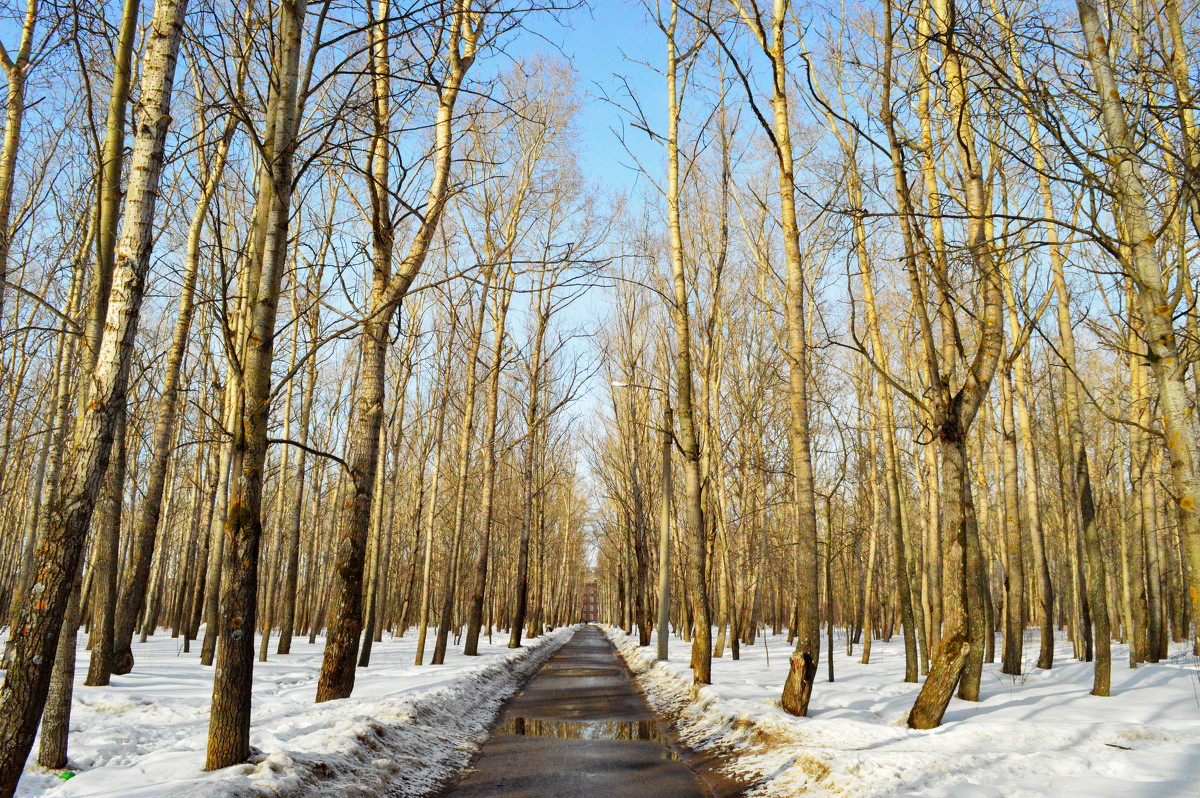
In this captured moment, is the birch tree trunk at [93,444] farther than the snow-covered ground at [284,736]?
No

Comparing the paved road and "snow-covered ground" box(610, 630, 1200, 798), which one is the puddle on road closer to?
the paved road

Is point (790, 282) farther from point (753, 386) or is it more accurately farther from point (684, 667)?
point (753, 386)

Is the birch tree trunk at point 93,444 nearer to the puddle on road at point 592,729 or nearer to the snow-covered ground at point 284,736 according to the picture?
the snow-covered ground at point 284,736

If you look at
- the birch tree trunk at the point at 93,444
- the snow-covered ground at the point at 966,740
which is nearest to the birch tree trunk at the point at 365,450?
the birch tree trunk at the point at 93,444

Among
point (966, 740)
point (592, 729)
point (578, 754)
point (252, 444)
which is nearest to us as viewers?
point (252, 444)

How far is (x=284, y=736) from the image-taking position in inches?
238

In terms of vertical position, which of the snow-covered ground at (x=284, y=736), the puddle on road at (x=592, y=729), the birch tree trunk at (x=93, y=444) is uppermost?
the birch tree trunk at (x=93, y=444)

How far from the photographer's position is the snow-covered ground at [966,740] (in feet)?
16.5

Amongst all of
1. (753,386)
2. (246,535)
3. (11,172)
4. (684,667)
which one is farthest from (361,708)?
(753,386)

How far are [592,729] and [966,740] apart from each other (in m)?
4.08

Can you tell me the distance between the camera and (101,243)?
457cm

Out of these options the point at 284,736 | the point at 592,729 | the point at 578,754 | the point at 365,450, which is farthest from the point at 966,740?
the point at 365,450

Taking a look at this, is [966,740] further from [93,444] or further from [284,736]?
[93,444]

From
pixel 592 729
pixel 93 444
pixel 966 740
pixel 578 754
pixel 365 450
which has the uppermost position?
pixel 365 450
